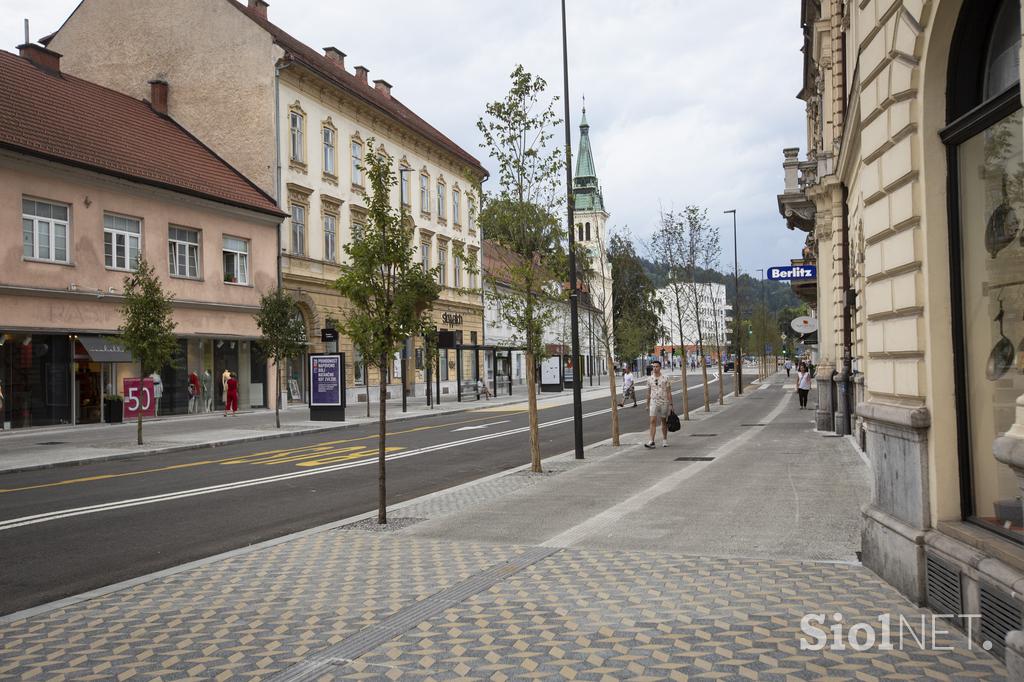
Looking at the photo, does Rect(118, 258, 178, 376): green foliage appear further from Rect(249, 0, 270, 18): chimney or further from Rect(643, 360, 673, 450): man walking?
Rect(249, 0, 270, 18): chimney

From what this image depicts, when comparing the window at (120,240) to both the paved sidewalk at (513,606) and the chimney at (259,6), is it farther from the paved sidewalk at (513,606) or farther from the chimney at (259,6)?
the paved sidewalk at (513,606)

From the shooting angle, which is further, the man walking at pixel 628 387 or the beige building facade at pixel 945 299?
the man walking at pixel 628 387

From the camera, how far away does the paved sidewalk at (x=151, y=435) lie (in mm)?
17922

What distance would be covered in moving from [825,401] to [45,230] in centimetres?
2255

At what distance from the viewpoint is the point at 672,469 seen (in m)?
13.9

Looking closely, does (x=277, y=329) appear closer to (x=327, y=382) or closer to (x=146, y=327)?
(x=327, y=382)

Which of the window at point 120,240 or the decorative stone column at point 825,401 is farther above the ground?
the window at point 120,240

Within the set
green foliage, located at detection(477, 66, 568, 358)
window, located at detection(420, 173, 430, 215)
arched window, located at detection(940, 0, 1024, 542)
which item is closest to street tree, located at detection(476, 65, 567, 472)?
green foliage, located at detection(477, 66, 568, 358)

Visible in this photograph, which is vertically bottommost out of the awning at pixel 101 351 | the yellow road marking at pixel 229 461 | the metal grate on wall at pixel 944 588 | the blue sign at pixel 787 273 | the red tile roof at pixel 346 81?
the yellow road marking at pixel 229 461

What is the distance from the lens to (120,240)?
92.1 feet

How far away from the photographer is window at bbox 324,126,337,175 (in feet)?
130

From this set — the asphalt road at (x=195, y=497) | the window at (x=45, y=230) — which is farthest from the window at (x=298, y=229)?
the asphalt road at (x=195, y=497)

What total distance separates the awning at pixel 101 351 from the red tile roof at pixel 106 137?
17.6 feet

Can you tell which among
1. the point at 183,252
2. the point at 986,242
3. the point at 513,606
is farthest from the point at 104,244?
the point at 986,242
